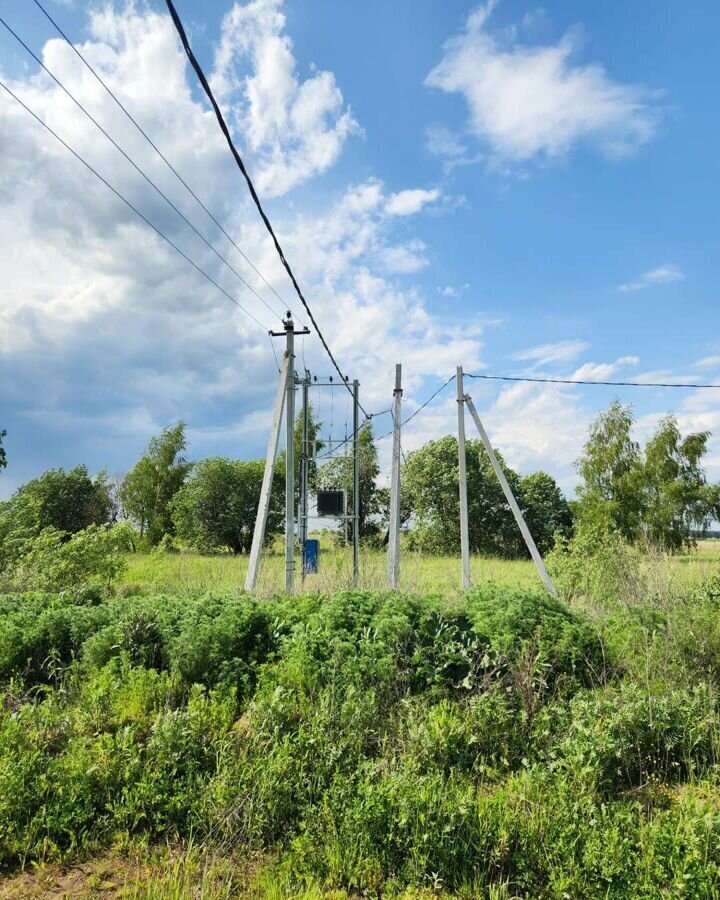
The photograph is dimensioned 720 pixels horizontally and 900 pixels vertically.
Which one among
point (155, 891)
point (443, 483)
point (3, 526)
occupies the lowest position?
point (155, 891)

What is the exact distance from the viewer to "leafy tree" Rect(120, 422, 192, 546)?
1427 inches

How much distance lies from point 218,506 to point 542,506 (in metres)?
19.6

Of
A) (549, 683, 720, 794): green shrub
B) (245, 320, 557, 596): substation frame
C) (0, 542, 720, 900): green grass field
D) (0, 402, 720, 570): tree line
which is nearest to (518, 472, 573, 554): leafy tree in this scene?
(0, 402, 720, 570): tree line

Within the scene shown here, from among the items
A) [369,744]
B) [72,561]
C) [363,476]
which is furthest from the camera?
[363,476]

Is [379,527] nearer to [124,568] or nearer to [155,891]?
[124,568]

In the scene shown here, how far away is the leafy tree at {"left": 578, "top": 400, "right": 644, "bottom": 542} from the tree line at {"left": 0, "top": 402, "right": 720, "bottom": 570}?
0.05 meters

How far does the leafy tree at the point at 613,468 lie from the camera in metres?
27.9

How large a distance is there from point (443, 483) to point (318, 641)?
29.2 metres

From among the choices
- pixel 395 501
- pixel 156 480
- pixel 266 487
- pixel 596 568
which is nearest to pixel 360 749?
pixel 266 487

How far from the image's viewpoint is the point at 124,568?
12836 mm

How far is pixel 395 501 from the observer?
12.6m

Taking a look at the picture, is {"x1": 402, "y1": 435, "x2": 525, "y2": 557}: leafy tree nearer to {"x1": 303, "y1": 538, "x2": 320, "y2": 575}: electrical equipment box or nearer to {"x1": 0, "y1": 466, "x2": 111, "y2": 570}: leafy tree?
{"x1": 0, "y1": 466, "x2": 111, "y2": 570}: leafy tree

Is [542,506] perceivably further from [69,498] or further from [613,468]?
[69,498]

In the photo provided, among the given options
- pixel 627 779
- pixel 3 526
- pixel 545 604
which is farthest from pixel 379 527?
pixel 627 779
